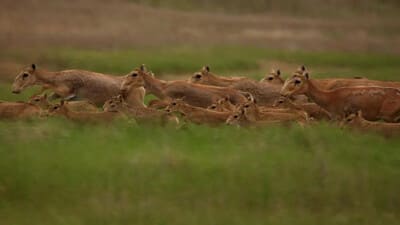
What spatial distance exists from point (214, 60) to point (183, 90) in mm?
13091

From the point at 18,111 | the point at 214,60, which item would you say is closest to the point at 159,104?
the point at 18,111

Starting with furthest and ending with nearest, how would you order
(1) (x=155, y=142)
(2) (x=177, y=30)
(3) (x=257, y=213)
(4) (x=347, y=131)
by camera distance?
(2) (x=177, y=30)
(4) (x=347, y=131)
(1) (x=155, y=142)
(3) (x=257, y=213)

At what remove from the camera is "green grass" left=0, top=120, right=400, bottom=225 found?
12.6 metres

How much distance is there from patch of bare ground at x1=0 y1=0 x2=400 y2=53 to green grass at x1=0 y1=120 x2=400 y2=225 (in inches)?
717

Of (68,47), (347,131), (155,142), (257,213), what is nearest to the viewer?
(257,213)

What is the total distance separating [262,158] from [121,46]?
21176 mm

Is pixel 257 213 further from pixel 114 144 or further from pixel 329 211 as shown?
pixel 114 144

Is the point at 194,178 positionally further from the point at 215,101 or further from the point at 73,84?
the point at 73,84

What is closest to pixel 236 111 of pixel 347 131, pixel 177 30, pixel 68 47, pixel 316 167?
pixel 347 131

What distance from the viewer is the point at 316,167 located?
550 inches

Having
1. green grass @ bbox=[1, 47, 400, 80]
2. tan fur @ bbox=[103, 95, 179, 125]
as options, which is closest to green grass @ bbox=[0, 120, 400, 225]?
tan fur @ bbox=[103, 95, 179, 125]

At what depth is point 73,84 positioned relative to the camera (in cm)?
2061

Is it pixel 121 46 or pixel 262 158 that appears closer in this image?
pixel 262 158

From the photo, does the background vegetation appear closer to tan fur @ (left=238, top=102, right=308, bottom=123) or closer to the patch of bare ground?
tan fur @ (left=238, top=102, right=308, bottom=123)
